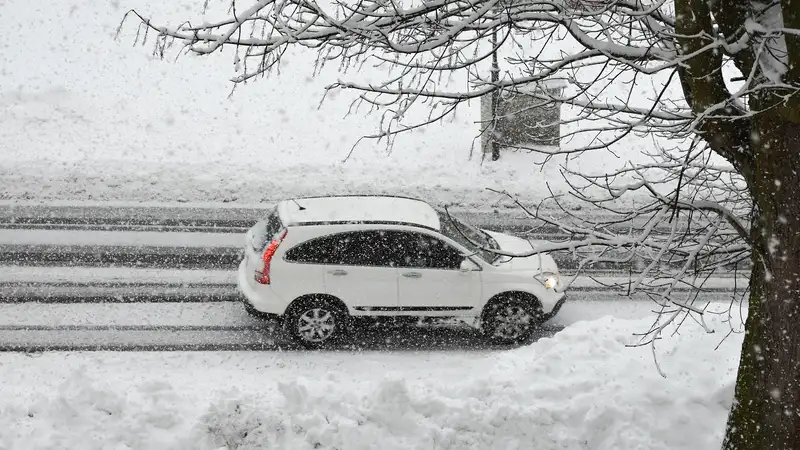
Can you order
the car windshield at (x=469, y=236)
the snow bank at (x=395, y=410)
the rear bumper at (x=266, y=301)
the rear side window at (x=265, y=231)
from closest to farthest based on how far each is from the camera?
1. the snow bank at (x=395, y=410)
2. the rear bumper at (x=266, y=301)
3. the rear side window at (x=265, y=231)
4. the car windshield at (x=469, y=236)

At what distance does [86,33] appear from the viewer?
2631 cm

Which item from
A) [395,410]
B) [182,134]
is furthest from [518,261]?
[182,134]

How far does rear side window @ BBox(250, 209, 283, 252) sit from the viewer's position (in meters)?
10.6

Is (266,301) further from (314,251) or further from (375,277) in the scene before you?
(375,277)

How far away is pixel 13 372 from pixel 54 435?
2317 millimetres

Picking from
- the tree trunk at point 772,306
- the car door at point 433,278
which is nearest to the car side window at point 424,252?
the car door at point 433,278

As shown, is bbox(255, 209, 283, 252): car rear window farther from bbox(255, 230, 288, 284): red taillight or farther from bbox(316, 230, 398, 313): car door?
bbox(316, 230, 398, 313): car door

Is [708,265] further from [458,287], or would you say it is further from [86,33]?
[86,33]

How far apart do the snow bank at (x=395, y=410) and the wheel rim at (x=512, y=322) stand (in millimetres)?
2227

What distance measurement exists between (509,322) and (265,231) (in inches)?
134

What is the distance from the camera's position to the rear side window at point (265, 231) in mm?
10602

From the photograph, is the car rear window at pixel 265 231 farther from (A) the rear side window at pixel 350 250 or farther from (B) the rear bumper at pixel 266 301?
(B) the rear bumper at pixel 266 301

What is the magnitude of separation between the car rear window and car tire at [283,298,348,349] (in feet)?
3.09

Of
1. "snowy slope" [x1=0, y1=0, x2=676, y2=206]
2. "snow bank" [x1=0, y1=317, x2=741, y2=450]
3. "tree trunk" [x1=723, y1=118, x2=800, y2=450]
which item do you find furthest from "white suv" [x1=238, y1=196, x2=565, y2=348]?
"snowy slope" [x1=0, y1=0, x2=676, y2=206]
